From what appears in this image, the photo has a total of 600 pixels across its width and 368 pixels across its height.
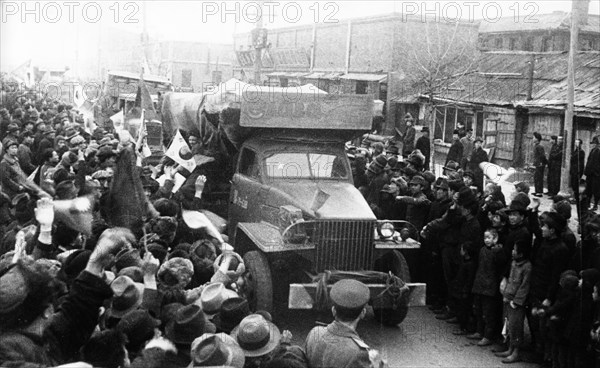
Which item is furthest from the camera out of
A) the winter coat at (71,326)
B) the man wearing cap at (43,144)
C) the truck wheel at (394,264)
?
the man wearing cap at (43,144)

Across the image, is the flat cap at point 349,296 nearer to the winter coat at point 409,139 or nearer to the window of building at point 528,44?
the winter coat at point 409,139

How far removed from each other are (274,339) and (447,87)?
73.7ft

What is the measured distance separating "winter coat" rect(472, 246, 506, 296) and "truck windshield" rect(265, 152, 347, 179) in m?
2.31

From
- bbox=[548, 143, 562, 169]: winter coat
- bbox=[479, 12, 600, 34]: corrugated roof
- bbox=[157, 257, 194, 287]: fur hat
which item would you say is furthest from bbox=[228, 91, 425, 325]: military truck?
bbox=[479, 12, 600, 34]: corrugated roof

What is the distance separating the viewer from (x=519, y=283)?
24.1 feet

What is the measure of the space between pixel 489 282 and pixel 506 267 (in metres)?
0.27

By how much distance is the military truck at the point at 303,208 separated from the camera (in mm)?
7809

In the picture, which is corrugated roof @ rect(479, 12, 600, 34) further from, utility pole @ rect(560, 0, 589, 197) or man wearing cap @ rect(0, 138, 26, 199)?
man wearing cap @ rect(0, 138, 26, 199)

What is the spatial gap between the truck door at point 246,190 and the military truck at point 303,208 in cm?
1

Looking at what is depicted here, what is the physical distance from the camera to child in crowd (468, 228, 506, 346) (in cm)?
775

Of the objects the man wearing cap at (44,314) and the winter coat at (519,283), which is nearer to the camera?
the man wearing cap at (44,314)

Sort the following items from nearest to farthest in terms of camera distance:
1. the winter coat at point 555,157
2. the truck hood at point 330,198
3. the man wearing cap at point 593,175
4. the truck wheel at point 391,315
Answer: the truck hood at point 330,198 → the truck wheel at point 391,315 → the man wearing cap at point 593,175 → the winter coat at point 555,157

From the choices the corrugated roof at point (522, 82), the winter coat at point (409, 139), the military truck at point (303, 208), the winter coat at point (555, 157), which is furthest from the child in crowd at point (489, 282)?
the winter coat at point (409, 139)

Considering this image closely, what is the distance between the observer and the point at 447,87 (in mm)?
25828
